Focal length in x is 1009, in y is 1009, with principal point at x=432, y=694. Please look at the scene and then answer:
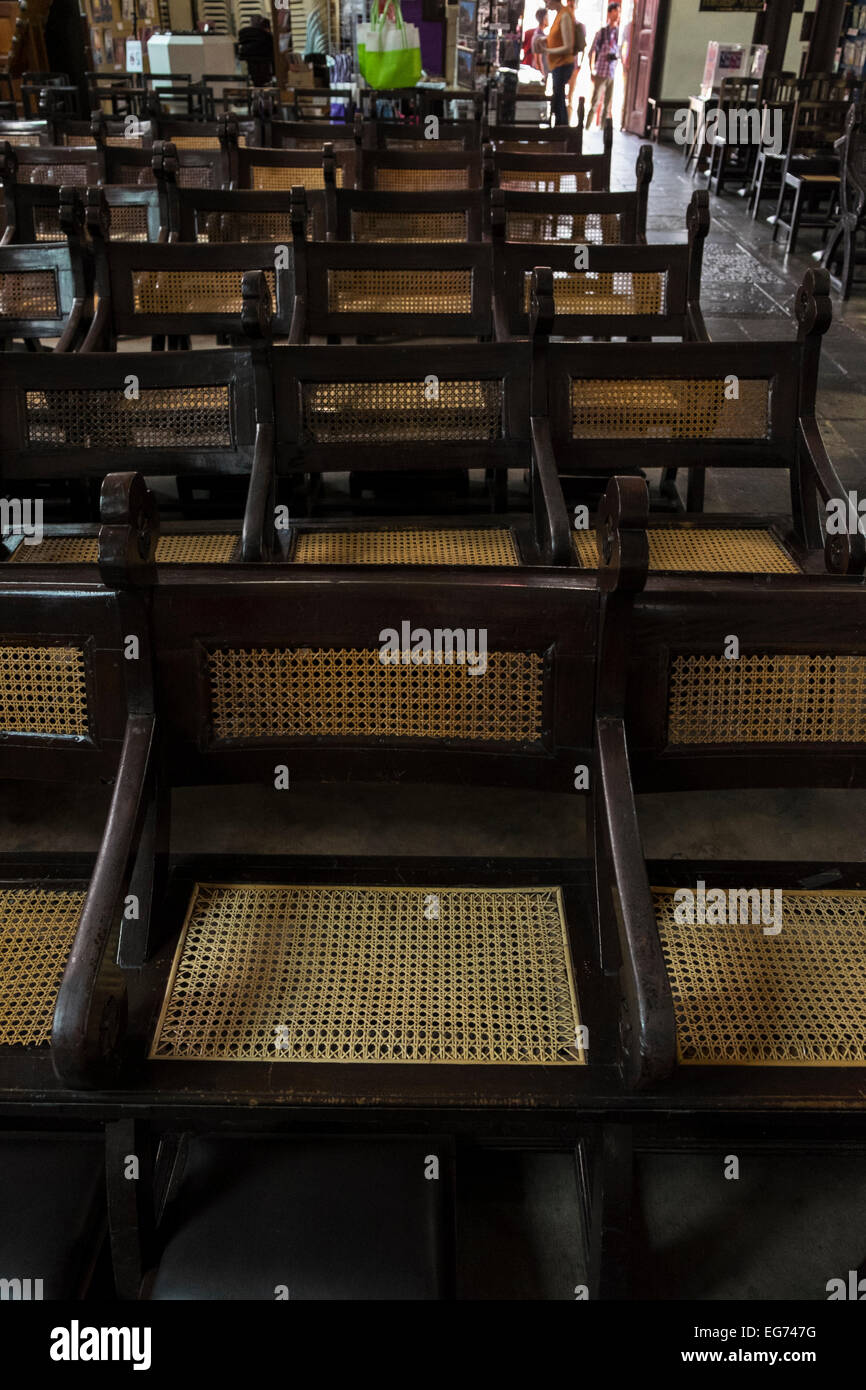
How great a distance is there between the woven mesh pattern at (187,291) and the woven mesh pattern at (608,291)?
2.95 feet

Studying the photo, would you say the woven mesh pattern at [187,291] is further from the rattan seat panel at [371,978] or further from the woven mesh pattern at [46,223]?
the rattan seat panel at [371,978]

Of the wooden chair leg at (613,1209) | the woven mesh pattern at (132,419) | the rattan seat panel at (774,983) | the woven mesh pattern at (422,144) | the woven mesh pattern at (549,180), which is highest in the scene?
the woven mesh pattern at (422,144)

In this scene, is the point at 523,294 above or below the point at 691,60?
below

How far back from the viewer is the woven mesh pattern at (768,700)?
1334 millimetres

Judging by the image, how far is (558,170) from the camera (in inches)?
173

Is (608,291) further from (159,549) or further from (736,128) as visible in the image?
(736,128)

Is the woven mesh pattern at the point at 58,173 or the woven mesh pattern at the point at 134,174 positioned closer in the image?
the woven mesh pattern at the point at 134,174

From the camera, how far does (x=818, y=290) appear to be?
2.13 meters

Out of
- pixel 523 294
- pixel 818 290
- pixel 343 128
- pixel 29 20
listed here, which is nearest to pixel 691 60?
pixel 29 20

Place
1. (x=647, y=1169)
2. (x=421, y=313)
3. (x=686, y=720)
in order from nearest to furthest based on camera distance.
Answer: (x=686, y=720) → (x=647, y=1169) → (x=421, y=313)

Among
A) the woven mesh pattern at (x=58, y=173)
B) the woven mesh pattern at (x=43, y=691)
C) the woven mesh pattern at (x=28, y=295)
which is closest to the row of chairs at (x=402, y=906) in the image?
the woven mesh pattern at (x=43, y=691)

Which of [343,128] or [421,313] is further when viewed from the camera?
[343,128]
